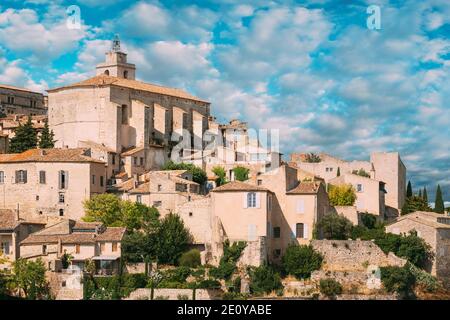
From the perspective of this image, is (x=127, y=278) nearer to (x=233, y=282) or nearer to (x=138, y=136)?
(x=233, y=282)

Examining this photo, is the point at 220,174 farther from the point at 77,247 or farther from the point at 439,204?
the point at 77,247

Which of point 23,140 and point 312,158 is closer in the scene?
point 23,140

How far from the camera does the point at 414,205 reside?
64.6 m

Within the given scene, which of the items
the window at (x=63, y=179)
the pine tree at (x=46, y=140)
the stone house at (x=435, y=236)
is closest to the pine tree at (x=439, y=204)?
the stone house at (x=435, y=236)

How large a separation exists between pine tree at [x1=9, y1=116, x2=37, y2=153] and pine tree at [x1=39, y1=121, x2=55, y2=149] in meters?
1.18

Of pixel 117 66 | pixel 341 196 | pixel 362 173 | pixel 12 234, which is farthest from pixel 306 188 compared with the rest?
pixel 117 66

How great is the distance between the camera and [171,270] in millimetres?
49500

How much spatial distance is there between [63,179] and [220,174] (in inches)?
549

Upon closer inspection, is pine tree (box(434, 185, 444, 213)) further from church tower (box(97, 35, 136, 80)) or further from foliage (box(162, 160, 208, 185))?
church tower (box(97, 35, 136, 80))

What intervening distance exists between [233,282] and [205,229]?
17.5 ft

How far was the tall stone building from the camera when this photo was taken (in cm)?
6740

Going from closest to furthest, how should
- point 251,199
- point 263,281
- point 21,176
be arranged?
1. point 263,281
2. point 251,199
3. point 21,176

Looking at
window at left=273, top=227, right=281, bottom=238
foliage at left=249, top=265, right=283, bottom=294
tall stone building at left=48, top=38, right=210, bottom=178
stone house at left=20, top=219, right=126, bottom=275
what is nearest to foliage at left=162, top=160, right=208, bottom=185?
tall stone building at left=48, top=38, right=210, bottom=178
